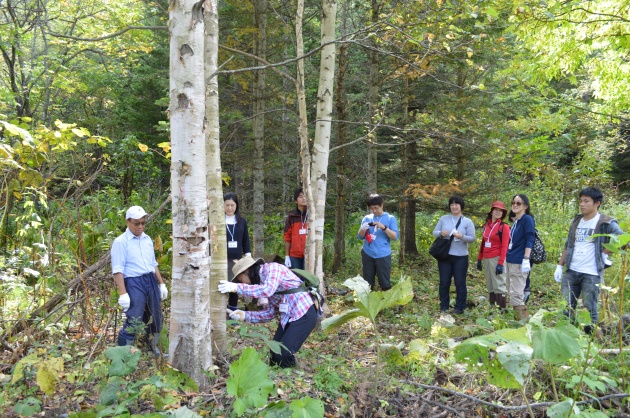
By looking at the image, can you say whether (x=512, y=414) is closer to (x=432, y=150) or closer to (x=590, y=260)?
(x=590, y=260)

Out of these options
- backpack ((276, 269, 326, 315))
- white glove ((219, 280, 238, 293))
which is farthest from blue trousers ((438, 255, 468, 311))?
white glove ((219, 280, 238, 293))

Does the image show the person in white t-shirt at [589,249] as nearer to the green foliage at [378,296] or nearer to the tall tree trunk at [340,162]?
the green foliage at [378,296]

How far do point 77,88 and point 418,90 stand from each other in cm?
1187

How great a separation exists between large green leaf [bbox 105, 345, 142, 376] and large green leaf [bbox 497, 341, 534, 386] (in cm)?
225

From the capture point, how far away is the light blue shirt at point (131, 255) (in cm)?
460

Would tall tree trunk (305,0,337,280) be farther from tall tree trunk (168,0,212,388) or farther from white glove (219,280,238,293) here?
tall tree trunk (168,0,212,388)

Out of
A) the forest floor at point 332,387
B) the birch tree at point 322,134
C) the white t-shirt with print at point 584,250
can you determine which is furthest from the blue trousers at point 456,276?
the birch tree at point 322,134

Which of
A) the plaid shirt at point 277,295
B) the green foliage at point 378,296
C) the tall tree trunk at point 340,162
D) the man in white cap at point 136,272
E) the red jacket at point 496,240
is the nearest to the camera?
the green foliage at point 378,296

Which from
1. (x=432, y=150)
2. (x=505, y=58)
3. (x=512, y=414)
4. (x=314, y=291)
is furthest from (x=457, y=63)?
(x=512, y=414)

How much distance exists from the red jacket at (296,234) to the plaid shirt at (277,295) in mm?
2540

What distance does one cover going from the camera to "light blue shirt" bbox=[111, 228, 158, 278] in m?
4.60

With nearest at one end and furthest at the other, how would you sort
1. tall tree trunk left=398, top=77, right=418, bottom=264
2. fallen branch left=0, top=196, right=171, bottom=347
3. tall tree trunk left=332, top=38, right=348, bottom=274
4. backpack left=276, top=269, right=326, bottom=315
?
fallen branch left=0, top=196, right=171, bottom=347
backpack left=276, top=269, right=326, bottom=315
tall tree trunk left=332, top=38, right=348, bottom=274
tall tree trunk left=398, top=77, right=418, bottom=264

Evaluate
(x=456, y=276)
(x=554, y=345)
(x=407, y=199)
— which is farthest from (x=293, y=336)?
(x=407, y=199)

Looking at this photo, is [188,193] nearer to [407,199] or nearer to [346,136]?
[407,199]
